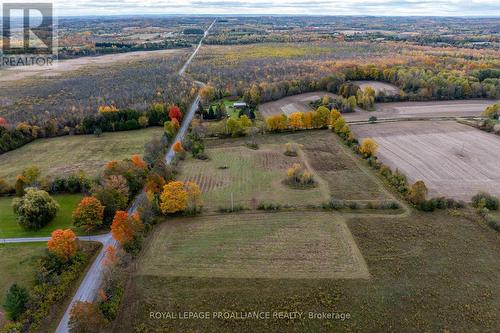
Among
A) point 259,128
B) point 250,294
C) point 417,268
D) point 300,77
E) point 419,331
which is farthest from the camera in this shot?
point 300,77

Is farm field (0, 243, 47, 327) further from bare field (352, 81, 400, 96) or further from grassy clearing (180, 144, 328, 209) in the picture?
bare field (352, 81, 400, 96)

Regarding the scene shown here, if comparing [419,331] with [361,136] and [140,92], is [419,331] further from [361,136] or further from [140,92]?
[140,92]

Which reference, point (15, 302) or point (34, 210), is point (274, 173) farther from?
point (15, 302)

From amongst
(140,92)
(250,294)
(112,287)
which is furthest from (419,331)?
(140,92)

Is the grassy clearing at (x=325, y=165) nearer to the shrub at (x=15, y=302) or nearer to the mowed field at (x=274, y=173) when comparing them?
the mowed field at (x=274, y=173)

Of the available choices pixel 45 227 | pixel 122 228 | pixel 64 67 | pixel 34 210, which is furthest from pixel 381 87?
pixel 64 67

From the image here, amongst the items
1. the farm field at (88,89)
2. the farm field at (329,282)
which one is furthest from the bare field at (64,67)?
the farm field at (329,282)
